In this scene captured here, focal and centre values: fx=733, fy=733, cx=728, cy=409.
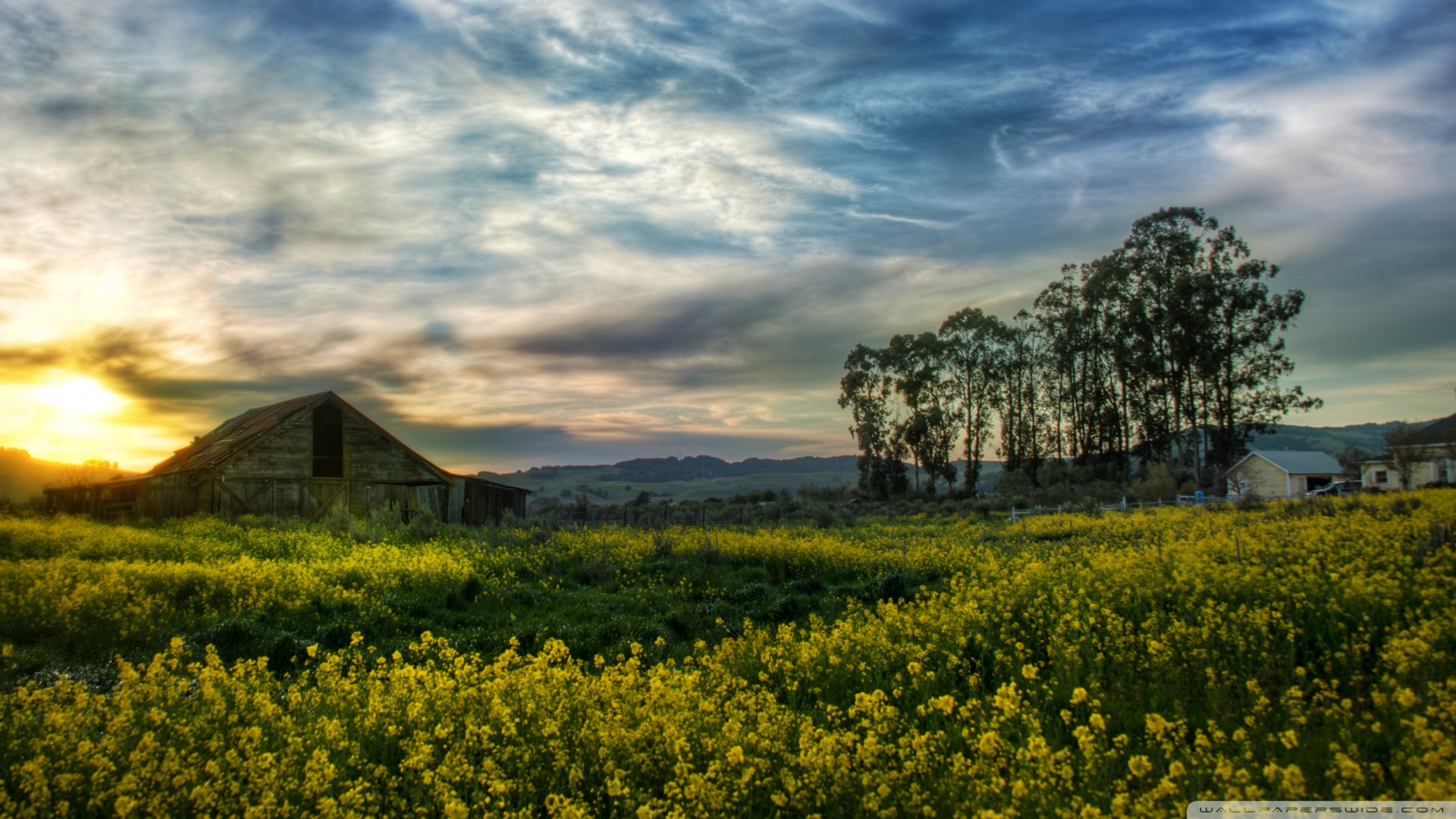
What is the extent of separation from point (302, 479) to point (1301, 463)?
60959 millimetres

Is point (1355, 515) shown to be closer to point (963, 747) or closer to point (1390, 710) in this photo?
point (1390, 710)

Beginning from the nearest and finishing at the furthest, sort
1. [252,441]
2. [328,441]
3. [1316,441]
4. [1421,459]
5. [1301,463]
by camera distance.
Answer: [252,441], [328,441], [1421,459], [1301,463], [1316,441]

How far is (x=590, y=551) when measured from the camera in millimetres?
19625

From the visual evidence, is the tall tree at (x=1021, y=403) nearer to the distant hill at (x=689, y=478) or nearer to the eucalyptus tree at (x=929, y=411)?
the eucalyptus tree at (x=929, y=411)

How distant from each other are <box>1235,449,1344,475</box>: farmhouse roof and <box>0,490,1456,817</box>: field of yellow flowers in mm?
42094

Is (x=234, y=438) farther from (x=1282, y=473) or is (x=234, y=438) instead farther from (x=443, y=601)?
(x=1282, y=473)

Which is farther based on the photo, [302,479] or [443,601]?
[302,479]

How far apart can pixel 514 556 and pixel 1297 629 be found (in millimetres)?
15316

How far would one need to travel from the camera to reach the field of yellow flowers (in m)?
4.99

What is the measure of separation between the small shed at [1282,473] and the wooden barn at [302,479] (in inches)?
1878

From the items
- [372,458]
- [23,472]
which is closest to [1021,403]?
[372,458]

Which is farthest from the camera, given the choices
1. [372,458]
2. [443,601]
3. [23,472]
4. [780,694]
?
[23,472]

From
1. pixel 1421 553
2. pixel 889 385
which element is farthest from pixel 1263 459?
pixel 1421 553

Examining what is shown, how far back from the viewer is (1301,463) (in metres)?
51.2
